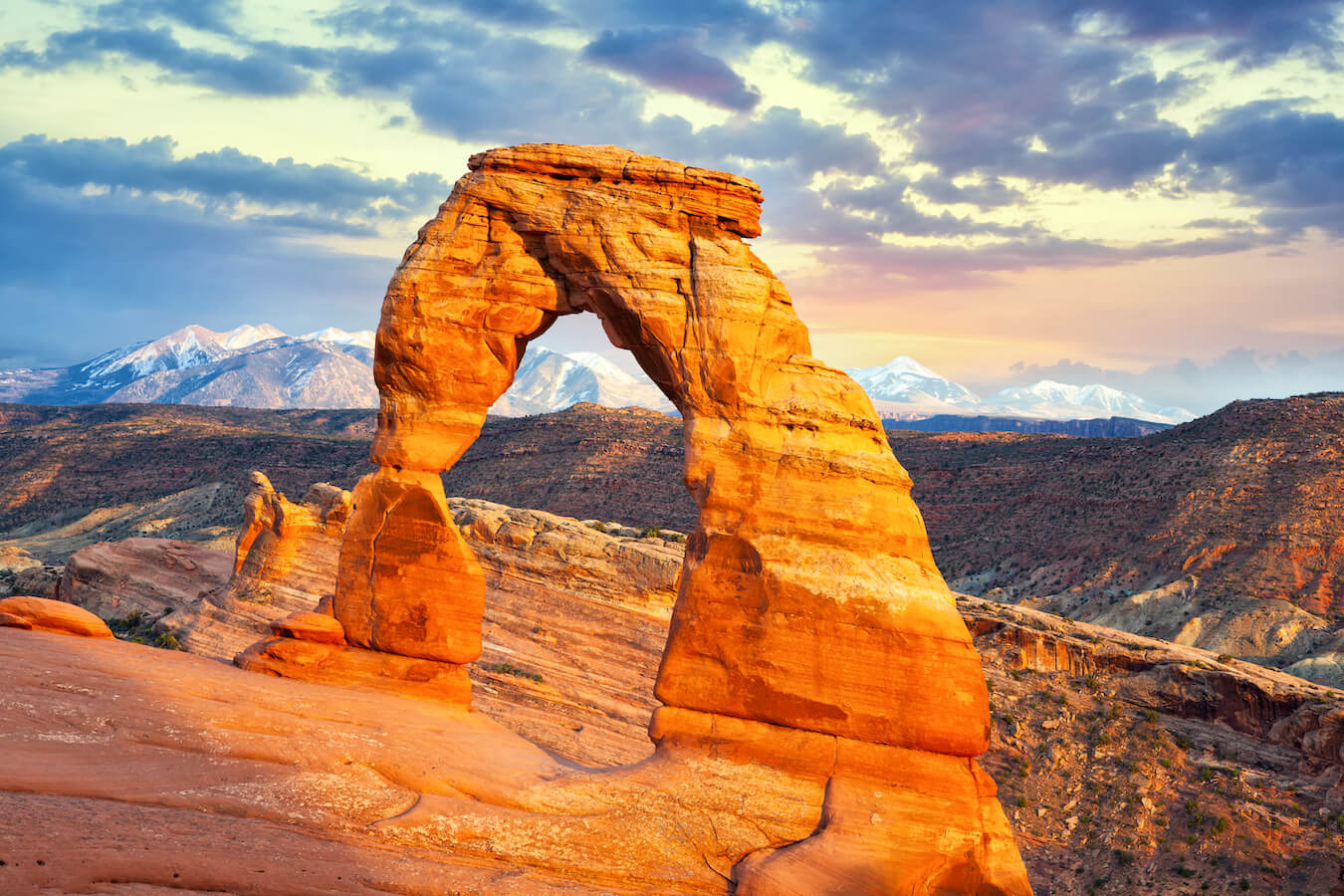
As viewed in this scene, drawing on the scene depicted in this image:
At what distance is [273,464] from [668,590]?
217ft

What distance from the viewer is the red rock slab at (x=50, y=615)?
53.4ft

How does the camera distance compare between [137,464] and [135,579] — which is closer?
[135,579]

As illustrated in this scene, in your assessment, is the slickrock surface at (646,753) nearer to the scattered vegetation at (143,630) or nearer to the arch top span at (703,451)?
the arch top span at (703,451)

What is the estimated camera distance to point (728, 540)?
1470 centimetres

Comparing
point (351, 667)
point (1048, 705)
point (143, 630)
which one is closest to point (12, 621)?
point (351, 667)

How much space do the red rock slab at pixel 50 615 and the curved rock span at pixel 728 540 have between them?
14.5 ft

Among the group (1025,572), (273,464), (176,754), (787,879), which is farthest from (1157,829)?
(273,464)

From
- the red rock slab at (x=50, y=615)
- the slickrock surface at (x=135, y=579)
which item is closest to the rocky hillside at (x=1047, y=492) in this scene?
the slickrock surface at (x=135, y=579)

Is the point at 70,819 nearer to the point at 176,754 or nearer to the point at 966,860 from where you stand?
the point at 176,754

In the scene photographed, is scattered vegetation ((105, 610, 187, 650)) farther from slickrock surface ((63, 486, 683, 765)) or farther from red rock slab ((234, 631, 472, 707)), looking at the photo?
red rock slab ((234, 631, 472, 707))

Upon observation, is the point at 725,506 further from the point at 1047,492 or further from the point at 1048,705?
the point at 1047,492

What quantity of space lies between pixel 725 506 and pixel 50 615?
12.1m

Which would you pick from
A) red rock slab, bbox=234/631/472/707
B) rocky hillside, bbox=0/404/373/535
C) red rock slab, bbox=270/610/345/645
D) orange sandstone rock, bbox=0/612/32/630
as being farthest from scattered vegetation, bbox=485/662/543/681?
rocky hillside, bbox=0/404/373/535

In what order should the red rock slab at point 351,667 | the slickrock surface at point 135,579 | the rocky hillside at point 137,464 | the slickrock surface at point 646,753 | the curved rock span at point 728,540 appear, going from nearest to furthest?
Result: the slickrock surface at point 646,753
the curved rock span at point 728,540
the red rock slab at point 351,667
the slickrock surface at point 135,579
the rocky hillside at point 137,464
